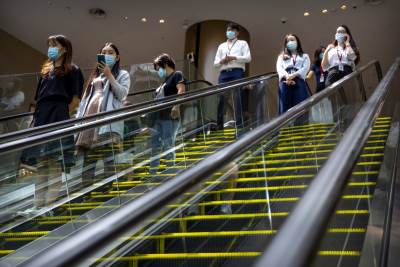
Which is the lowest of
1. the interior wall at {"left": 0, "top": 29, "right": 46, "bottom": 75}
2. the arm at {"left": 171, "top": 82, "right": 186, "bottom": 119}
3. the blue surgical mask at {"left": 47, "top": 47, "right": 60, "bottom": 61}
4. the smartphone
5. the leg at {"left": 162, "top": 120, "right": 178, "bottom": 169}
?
the leg at {"left": 162, "top": 120, "right": 178, "bottom": 169}

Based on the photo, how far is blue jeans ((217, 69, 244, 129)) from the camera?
22.3 ft

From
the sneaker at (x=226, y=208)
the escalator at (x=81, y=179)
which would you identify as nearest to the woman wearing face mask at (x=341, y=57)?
the escalator at (x=81, y=179)

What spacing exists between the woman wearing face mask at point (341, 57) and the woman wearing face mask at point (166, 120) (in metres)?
2.50

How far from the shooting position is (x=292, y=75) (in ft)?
22.0

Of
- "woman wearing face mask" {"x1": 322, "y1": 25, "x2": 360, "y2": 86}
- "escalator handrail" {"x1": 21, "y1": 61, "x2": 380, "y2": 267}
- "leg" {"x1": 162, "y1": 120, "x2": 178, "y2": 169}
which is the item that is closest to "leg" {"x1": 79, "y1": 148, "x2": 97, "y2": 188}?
"leg" {"x1": 162, "y1": 120, "x2": 178, "y2": 169}

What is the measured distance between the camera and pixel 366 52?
16.3m

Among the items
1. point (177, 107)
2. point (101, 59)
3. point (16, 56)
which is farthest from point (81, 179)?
point (16, 56)

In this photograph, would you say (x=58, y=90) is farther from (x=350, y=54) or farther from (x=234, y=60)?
(x=350, y=54)

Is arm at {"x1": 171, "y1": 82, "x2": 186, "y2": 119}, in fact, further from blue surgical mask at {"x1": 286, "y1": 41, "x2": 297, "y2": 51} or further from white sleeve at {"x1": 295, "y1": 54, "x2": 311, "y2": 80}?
blue surgical mask at {"x1": 286, "y1": 41, "x2": 297, "y2": 51}

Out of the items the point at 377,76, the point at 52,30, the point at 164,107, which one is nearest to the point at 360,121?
the point at 164,107

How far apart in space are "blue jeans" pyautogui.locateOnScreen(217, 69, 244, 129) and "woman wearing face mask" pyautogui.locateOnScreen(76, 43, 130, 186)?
6.14 feet

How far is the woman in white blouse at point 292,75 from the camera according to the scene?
6.77m

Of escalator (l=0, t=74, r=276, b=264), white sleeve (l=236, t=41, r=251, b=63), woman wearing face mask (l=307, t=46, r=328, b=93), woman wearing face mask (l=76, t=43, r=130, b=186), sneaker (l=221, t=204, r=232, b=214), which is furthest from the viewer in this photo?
woman wearing face mask (l=307, t=46, r=328, b=93)

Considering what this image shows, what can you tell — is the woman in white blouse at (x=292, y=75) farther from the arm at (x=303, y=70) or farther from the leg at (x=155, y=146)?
the leg at (x=155, y=146)
